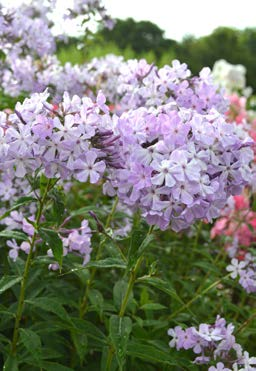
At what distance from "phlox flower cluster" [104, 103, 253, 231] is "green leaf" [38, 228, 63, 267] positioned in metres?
0.26

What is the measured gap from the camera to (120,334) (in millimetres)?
1907

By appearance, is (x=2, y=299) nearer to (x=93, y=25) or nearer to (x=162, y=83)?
(x=162, y=83)

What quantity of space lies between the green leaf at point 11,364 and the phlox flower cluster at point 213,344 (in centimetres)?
65

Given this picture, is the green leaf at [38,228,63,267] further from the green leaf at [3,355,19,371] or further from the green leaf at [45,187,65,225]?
the green leaf at [3,355,19,371]

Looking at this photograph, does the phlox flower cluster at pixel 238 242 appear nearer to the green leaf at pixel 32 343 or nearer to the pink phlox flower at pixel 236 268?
the pink phlox flower at pixel 236 268

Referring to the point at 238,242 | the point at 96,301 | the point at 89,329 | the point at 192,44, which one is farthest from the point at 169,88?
the point at 192,44

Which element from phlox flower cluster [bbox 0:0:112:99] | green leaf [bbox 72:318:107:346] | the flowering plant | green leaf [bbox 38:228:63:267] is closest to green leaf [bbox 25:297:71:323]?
the flowering plant

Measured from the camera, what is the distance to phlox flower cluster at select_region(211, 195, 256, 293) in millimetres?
2639

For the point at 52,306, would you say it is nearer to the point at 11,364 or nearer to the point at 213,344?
the point at 11,364

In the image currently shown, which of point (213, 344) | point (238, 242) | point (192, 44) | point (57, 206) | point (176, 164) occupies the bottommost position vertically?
point (192, 44)

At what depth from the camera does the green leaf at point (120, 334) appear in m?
1.80

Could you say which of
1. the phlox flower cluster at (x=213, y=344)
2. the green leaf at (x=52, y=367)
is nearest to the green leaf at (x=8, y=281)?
the green leaf at (x=52, y=367)

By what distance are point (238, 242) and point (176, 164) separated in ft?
7.13

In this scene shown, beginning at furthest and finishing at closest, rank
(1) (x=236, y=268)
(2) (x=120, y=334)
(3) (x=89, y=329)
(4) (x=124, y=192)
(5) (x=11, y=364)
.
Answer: (1) (x=236, y=268) → (3) (x=89, y=329) → (5) (x=11, y=364) → (2) (x=120, y=334) → (4) (x=124, y=192)
